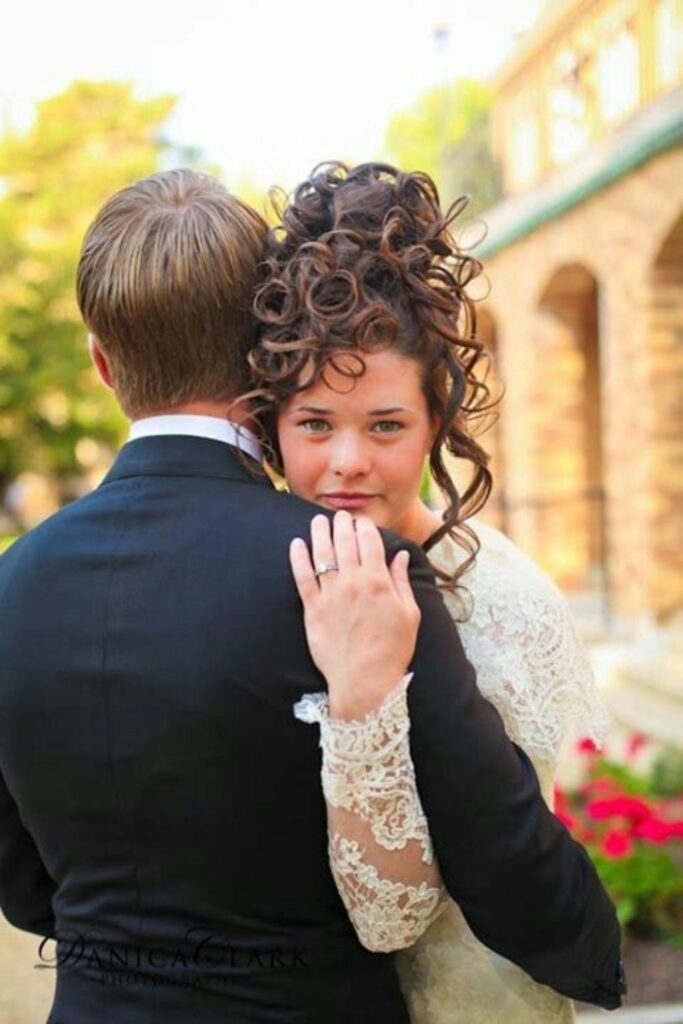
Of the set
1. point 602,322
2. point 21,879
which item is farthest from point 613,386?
point 21,879

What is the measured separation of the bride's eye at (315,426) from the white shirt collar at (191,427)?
0.11m

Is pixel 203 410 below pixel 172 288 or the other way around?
below

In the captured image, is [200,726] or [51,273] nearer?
[200,726]

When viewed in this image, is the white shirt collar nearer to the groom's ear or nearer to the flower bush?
the groom's ear

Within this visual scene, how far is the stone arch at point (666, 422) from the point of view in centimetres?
1052

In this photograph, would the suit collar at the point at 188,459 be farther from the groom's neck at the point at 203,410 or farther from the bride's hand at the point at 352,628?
the bride's hand at the point at 352,628

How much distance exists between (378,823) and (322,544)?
315 millimetres

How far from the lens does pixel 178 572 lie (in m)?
1.56

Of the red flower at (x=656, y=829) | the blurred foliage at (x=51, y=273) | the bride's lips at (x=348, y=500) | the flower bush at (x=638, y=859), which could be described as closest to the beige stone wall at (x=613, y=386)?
the flower bush at (x=638, y=859)

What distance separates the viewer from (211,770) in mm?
1530

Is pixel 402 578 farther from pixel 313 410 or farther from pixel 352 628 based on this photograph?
pixel 313 410

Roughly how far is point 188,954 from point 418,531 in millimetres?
659

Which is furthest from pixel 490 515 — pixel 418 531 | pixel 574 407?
pixel 418 531

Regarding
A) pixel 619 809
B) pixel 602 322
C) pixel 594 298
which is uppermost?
pixel 594 298
